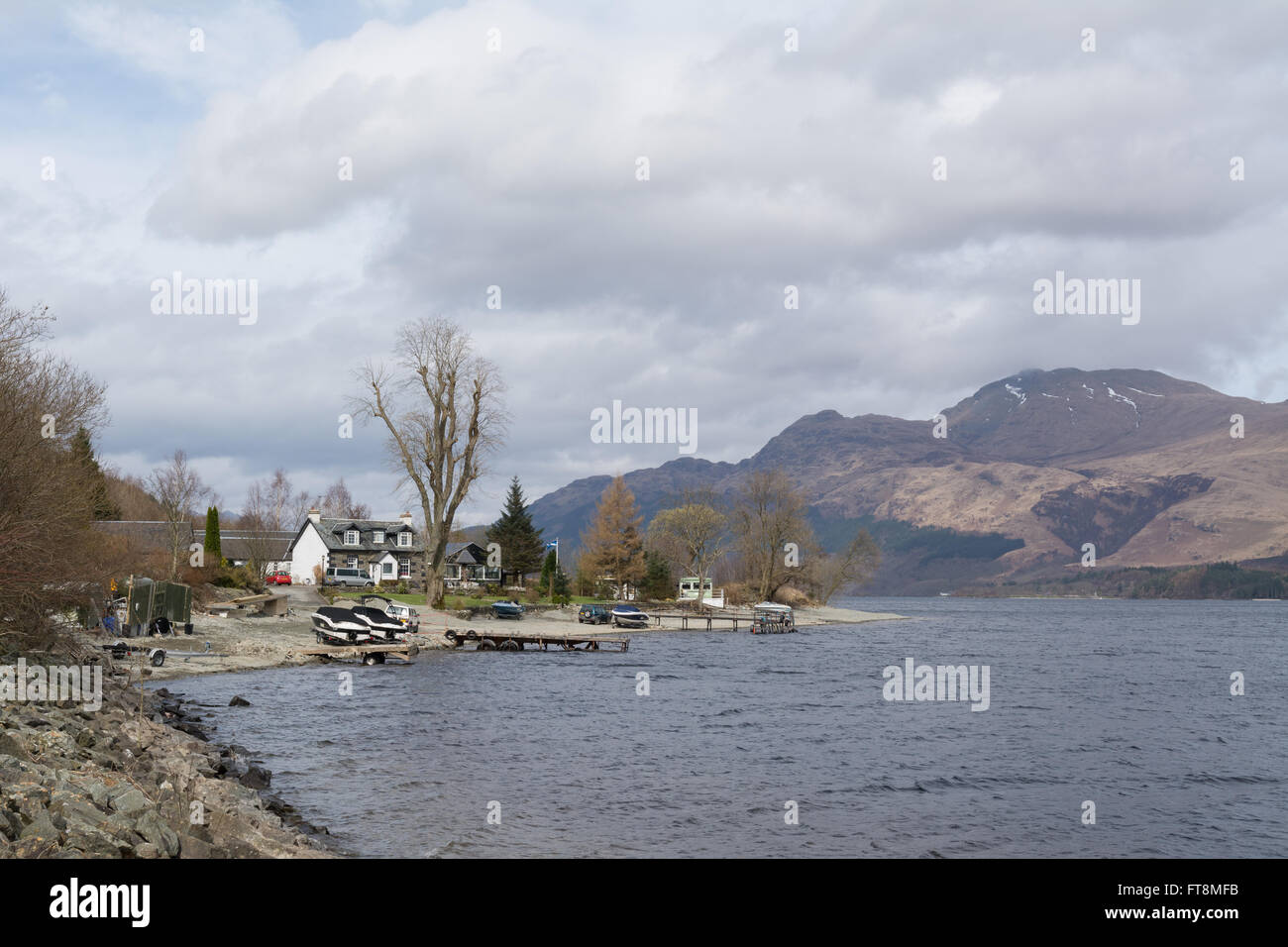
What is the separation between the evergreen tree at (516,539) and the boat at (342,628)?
48.5 m

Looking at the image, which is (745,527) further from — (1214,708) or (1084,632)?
(1214,708)

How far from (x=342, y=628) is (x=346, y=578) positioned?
44186mm

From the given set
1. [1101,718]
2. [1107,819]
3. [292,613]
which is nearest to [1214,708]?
[1101,718]

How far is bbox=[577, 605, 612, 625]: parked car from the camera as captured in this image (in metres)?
90.1

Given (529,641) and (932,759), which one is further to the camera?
(529,641)

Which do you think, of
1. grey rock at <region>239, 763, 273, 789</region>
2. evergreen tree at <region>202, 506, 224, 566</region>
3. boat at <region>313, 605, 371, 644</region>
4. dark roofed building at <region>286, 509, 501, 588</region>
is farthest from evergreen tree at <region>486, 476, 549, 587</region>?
grey rock at <region>239, 763, 273, 789</region>

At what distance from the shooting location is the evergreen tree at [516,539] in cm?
10956

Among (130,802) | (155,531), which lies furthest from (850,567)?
(130,802)

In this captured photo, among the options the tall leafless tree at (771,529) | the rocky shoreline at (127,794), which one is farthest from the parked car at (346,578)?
the rocky shoreline at (127,794)

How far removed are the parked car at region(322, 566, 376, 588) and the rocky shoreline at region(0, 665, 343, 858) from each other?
7288 centimetres

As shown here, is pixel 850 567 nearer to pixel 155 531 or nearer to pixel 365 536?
pixel 365 536
